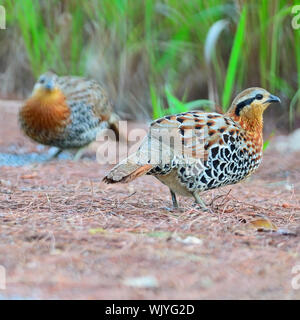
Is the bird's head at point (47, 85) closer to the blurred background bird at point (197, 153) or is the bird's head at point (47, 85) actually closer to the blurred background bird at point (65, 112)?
the blurred background bird at point (65, 112)

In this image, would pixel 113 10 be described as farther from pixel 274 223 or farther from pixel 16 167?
pixel 274 223

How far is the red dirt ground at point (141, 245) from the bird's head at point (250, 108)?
1.90 feet

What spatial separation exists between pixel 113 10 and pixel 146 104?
1.42 meters

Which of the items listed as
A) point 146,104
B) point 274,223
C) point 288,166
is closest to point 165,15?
point 146,104

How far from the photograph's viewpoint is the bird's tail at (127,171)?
3.69 metres

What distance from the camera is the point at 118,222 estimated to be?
363cm

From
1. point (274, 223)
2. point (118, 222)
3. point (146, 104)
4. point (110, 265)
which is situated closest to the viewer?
point (110, 265)

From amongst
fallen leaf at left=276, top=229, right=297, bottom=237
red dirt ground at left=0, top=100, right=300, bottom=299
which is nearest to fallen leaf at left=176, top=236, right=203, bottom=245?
red dirt ground at left=0, top=100, right=300, bottom=299

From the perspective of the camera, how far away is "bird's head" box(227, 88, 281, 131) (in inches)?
181

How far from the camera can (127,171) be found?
3.74m

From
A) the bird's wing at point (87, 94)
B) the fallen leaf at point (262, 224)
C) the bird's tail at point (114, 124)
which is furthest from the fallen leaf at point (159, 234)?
the bird's tail at point (114, 124)

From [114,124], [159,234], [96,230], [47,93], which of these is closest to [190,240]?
[159,234]

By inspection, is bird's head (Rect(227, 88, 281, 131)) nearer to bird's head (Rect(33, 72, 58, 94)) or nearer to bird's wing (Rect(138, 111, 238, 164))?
bird's wing (Rect(138, 111, 238, 164))

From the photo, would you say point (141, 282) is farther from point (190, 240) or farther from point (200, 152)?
point (200, 152)
